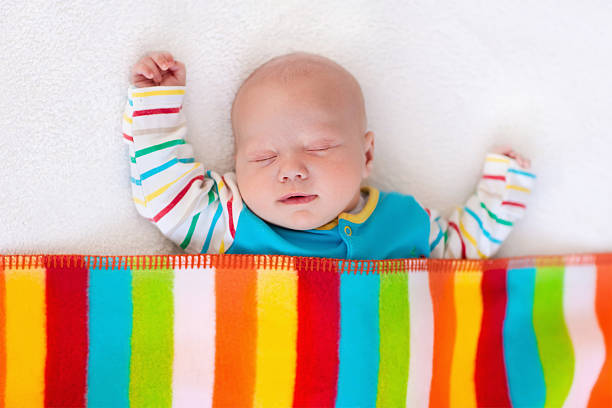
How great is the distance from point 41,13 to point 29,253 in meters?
0.46

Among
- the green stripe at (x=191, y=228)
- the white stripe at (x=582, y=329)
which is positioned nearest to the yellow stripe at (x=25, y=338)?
the green stripe at (x=191, y=228)

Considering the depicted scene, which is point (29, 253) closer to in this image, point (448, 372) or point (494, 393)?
point (448, 372)

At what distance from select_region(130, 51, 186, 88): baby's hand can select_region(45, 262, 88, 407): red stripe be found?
0.40 metres

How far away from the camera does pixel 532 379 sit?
1.12m

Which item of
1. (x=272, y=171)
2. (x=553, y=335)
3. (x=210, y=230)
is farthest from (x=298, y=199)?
(x=553, y=335)

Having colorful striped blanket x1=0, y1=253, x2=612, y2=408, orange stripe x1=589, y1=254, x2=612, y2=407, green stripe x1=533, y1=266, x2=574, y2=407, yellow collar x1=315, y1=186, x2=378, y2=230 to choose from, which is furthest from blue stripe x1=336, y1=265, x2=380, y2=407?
orange stripe x1=589, y1=254, x2=612, y2=407

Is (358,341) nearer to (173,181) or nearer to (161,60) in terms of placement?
(173,181)

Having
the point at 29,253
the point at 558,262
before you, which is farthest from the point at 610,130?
the point at 29,253

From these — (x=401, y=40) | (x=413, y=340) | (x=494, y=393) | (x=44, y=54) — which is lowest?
(x=494, y=393)

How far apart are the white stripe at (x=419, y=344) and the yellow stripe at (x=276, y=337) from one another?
25 cm

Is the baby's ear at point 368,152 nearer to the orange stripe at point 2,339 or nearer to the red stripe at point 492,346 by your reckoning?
the red stripe at point 492,346

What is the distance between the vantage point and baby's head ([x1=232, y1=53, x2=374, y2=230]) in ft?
3.43

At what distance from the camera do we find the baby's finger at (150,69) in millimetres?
1039

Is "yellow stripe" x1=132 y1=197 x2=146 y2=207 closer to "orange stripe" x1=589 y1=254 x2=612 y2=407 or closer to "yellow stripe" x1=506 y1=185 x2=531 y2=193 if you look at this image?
"yellow stripe" x1=506 y1=185 x2=531 y2=193
